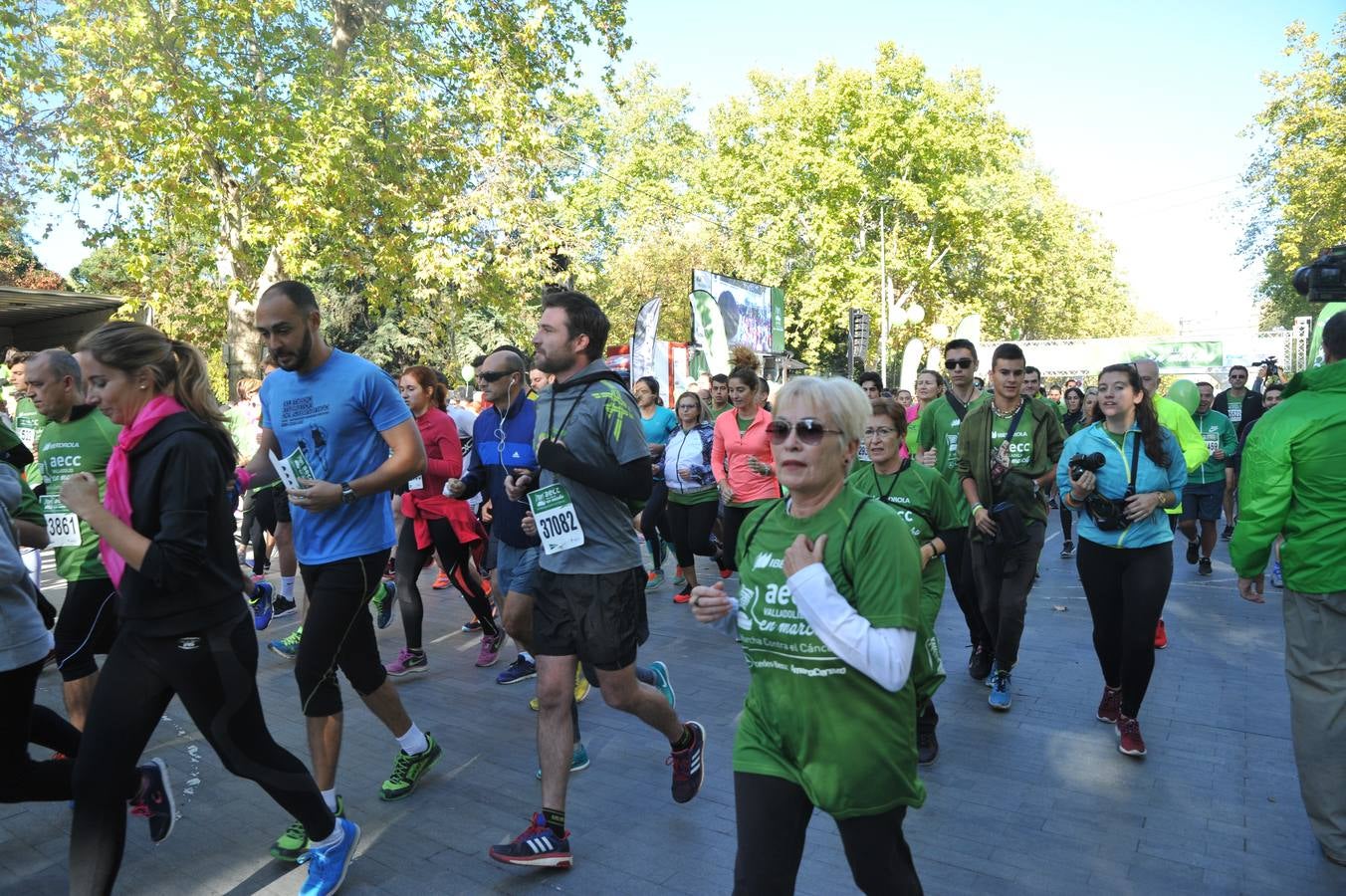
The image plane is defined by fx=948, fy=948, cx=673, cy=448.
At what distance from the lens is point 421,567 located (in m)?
6.27

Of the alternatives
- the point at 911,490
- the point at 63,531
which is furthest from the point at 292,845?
the point at 911,490

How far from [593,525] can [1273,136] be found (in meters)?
32.6

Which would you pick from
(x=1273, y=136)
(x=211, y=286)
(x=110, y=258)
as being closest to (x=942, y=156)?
(x=1273, y=136)

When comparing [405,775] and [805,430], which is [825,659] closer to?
[805,430]

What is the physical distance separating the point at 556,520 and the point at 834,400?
162cm

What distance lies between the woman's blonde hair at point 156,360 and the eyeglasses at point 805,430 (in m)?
1.94

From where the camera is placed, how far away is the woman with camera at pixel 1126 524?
4.60 meters

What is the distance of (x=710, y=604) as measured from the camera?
2338 mm

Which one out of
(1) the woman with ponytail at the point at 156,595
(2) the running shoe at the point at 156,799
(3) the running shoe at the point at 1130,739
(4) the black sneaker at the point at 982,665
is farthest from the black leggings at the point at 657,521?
(1) the woman with ponytail at the point at 156,595

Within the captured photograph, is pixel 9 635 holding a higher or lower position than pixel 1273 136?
lower

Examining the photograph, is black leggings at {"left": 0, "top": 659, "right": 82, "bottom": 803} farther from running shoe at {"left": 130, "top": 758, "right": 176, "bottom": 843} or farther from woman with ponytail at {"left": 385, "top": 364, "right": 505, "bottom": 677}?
woman with ponytail at {"left": 385, "top": 364, "right": 505, "bottom": 677}

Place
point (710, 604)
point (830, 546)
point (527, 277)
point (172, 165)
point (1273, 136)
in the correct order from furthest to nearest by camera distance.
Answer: point (1273, 136) → point (527, 277) → point (172, 165) → point (710, 604) → point (830, 546)

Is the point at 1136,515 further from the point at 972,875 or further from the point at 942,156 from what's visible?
the point at 942,156

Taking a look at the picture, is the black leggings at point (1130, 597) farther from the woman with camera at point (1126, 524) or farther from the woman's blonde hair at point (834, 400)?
the woman's blonde hair at point (834, 400)
